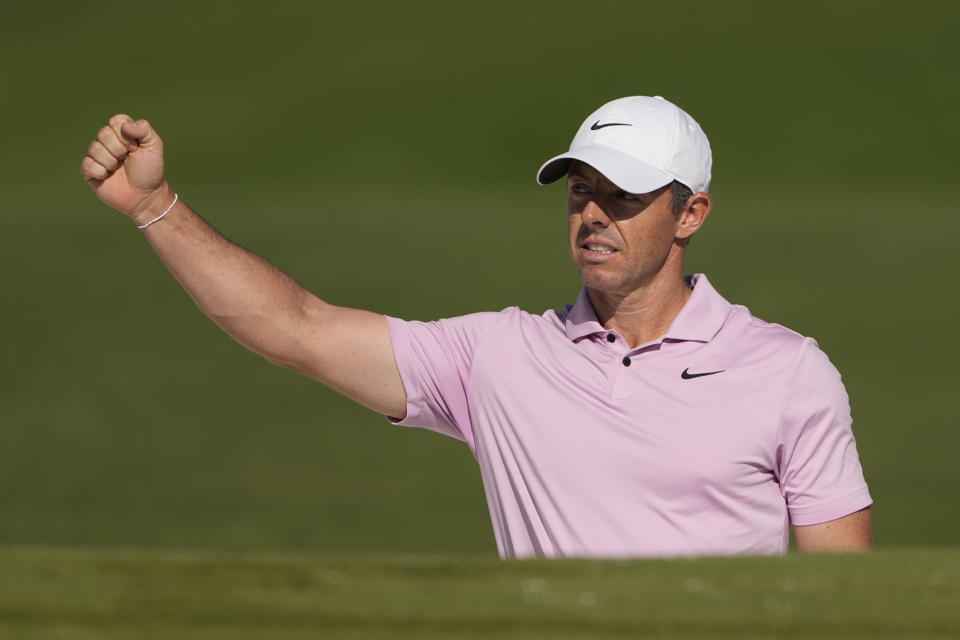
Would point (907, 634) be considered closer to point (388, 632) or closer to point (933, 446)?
point (388, 632)

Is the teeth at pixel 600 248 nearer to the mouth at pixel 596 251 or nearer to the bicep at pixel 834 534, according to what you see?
the mouth at pixel 596 251

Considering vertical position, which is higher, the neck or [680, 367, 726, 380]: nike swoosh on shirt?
the neck

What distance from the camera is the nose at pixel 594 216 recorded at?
3.46 m

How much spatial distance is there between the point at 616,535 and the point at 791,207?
15150 mm

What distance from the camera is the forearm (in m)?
3.31

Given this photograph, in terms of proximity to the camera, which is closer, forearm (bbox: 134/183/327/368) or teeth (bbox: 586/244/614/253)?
forearm (bbox: 134/183/327/368)

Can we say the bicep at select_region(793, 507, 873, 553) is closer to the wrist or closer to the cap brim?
the cap brim

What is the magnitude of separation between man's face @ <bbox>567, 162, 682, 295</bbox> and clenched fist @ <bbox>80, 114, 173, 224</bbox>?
0.87 metres

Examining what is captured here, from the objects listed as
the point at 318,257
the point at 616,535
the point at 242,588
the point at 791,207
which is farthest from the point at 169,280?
the point at 242,588

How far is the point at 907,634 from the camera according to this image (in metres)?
1.89

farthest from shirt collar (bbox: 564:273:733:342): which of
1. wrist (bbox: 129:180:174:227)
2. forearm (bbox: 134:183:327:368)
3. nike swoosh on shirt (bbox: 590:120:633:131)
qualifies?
wrist (bbox: 129:180:174:227)

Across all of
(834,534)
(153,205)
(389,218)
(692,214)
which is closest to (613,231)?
(692,214)

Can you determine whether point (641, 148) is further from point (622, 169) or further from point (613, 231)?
point (613, 231)

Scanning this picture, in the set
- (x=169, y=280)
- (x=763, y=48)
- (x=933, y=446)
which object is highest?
(x=763, y=48)
